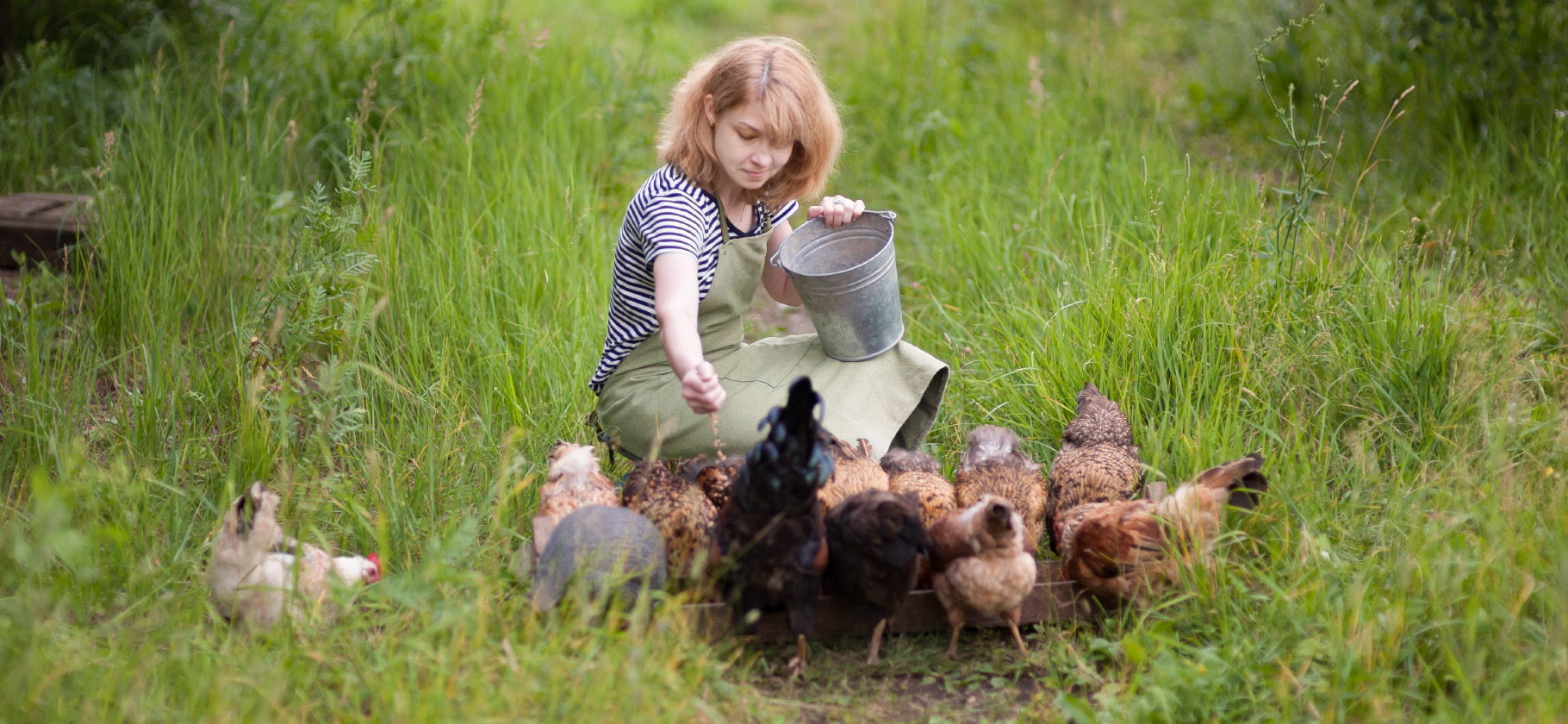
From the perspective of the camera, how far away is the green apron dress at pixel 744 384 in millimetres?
3031

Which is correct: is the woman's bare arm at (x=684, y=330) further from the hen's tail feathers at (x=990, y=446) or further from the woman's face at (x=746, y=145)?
the hen's tail feathers at (x=990, y=446)

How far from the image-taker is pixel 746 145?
2.84 m

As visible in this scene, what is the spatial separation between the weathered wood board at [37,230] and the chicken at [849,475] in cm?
305

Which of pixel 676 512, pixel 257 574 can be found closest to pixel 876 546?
pixel 676 512

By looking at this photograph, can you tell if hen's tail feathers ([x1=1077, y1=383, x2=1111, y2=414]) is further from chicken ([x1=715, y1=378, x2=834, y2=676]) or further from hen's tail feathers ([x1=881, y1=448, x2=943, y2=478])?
chicken ([x1=715, y1=378, x2=834, y2=676])

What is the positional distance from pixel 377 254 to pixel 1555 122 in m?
4.89

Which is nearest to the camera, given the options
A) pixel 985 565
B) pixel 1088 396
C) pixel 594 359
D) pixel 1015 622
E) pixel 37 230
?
pixel 985 565

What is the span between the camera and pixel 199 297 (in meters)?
3.75

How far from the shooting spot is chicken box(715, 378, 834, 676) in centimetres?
224

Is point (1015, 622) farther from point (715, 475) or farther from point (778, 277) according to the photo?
point (778, 277)

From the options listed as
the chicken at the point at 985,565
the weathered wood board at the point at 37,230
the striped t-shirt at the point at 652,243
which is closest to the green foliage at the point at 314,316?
the striped t-shirt at the point at 652,243

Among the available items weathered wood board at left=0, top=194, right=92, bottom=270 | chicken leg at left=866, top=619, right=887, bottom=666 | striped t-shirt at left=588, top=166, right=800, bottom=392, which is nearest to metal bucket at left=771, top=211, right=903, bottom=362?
striped t-shirt at left=588, top=166, right=800, bottom=392

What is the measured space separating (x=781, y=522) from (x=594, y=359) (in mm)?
1671

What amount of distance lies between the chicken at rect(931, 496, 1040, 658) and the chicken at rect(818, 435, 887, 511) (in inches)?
11.7
